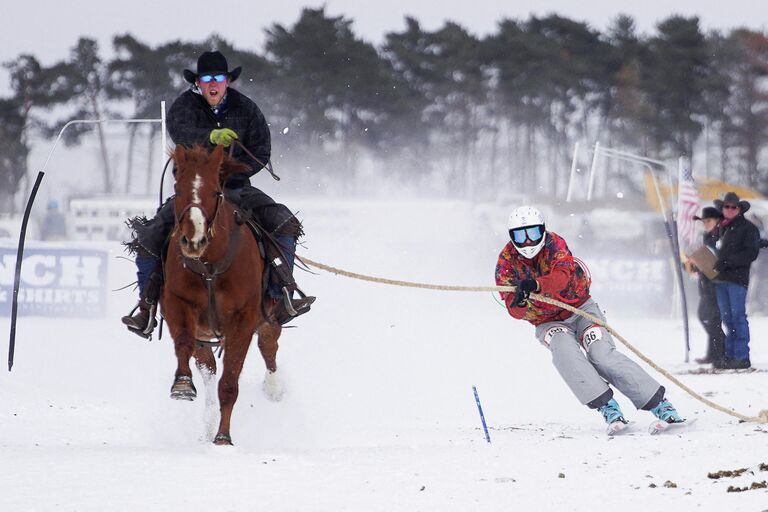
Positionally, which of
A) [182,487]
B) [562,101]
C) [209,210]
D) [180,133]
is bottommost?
[182,487]

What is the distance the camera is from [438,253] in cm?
2927

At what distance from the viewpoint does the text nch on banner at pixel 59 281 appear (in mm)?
18203

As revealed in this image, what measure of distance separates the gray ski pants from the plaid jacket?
7.64ft

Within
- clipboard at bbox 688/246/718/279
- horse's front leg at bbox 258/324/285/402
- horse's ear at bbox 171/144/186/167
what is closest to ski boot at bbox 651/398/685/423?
horse's front leg at bbox 258/324/285/402

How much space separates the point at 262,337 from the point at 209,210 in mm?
2823

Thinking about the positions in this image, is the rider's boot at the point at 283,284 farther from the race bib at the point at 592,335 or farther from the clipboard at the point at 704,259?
the clipboard at the point at 704,259

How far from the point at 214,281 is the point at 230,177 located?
3.61 feet

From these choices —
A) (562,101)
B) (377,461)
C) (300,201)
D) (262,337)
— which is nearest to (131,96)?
(300,201)

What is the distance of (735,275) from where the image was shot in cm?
1323

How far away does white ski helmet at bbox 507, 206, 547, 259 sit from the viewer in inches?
328

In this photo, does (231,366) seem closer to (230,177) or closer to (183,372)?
(183,372)

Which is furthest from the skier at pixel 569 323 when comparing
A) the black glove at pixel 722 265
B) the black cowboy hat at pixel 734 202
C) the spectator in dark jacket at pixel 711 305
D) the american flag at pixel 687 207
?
the american flag at pixel 687 207

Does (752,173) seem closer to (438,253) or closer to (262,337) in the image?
(438,253)

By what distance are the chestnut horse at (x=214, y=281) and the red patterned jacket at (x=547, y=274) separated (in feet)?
5.77
